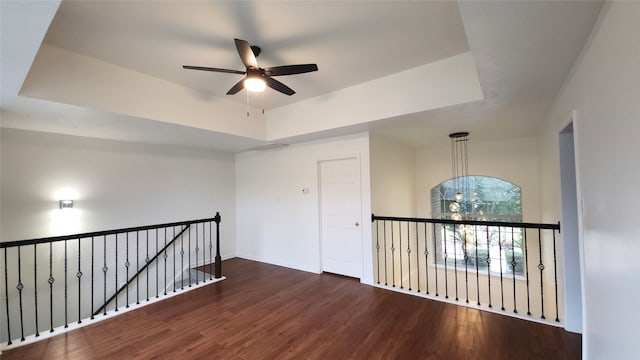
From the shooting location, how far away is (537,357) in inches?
89.5

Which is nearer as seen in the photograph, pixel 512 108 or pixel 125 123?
pixel 512 108

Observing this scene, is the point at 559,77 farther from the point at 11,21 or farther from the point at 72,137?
the point at 72,137

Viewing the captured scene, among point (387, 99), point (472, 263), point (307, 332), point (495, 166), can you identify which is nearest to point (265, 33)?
point (387, 99)

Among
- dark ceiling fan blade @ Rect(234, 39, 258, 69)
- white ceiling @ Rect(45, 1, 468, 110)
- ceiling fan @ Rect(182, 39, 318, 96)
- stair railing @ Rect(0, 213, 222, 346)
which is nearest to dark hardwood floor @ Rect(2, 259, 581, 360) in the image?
stair railing @ Rect(0, 213, 222, 346)

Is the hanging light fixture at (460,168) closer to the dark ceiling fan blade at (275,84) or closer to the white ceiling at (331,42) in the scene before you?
the white ceiling at (331,42)

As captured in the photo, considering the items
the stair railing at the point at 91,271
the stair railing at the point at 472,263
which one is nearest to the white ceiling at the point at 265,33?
the stair railing at the point at 91,271

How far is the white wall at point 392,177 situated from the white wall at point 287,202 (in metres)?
0.26

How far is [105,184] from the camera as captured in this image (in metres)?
4.45

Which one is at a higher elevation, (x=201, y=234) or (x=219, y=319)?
(x=201, y=234)

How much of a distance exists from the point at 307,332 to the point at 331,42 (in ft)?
9.99

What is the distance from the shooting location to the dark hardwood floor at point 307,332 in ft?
7.87

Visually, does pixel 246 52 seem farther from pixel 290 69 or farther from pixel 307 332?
pixel 307 332

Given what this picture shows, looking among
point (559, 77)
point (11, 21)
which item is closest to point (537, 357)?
point (559, 77)

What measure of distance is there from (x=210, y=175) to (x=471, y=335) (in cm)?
547
